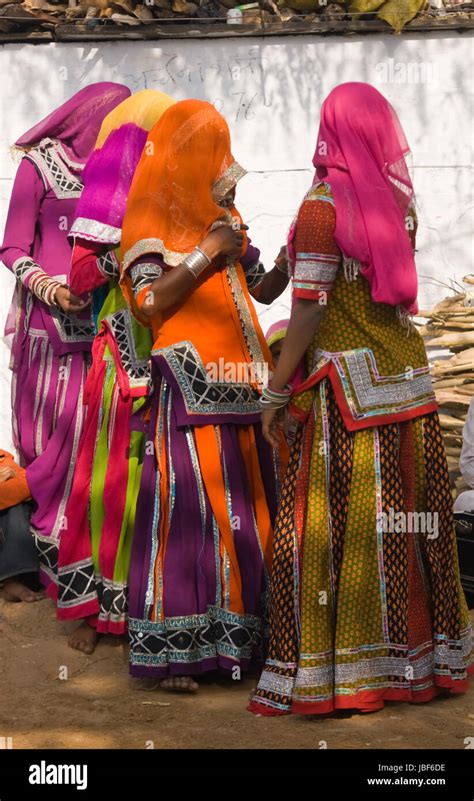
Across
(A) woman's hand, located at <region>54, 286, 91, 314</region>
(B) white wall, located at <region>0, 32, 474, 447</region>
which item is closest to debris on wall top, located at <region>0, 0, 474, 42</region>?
(B) white wall, located at <region>0, 32, 474, 447</region>

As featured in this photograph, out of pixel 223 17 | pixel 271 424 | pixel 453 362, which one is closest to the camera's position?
pixel 271 424

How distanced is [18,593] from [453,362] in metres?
2.78

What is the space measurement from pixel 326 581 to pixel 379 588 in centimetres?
18

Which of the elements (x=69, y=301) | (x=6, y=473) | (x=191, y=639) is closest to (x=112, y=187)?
(x=69, y=301)

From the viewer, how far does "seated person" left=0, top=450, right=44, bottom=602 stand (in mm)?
5312

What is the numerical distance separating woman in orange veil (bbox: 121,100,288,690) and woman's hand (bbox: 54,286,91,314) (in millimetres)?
674

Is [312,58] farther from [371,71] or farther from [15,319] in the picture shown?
[15,319]

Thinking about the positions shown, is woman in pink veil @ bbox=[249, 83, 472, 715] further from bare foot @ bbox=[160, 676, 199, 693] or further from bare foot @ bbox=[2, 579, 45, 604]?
bare foot @ bbox=[2, 579, 45, 604]

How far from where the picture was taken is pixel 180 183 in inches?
163

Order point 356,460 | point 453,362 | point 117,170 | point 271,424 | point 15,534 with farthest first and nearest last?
point 453,362, point 15,534, point 117,170, point 271,424, point 356,460

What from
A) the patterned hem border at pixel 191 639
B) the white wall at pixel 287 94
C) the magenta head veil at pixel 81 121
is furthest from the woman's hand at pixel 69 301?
the white wall at pixel 287 94

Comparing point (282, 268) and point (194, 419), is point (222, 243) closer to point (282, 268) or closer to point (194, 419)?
point (282, 268)

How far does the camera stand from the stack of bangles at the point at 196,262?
4.07 meters

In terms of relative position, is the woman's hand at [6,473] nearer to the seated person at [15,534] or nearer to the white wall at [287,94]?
the seated person at [15,534]
